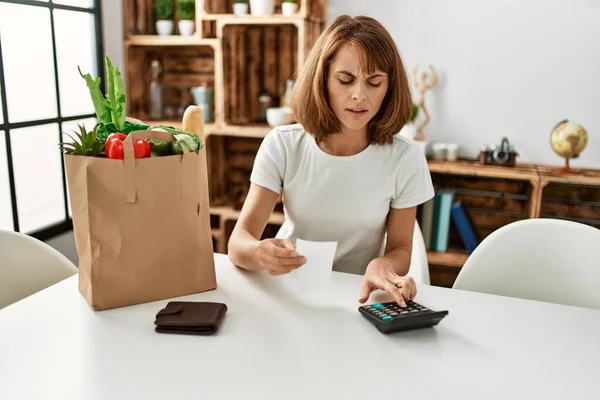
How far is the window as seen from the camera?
7.11 feet

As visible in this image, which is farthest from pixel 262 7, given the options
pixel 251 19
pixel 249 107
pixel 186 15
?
pixel 249 107

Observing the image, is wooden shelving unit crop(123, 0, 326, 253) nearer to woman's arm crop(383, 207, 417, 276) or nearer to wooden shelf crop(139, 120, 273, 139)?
wooden shelf crop(139, 120, 273, 139)

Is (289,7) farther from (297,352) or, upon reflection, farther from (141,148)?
(297,352)

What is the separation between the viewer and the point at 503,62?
2486mm

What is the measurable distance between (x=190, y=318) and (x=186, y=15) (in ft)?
6.90

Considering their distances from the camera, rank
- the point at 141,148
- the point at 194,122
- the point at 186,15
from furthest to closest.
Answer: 1. the point at 186,15
2. the point at 194,122
3. the point at 141,148

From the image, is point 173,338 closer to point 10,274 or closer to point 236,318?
point 236,318

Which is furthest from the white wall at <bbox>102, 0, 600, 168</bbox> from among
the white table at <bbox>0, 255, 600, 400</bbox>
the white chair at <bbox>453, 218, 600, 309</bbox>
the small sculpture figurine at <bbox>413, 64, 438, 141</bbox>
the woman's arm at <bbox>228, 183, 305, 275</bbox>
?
the white table at <bbox>0, 255, 600, 400</bbox>

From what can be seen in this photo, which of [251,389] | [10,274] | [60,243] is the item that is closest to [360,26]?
[251,389]

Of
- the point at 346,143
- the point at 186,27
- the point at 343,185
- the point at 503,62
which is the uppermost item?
the point at 186,27

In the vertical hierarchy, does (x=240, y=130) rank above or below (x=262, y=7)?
below

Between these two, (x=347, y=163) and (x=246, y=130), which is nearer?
(x=347, y=163)

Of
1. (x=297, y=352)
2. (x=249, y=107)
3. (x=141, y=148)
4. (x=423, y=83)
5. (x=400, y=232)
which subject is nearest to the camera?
(x=297, y=352)

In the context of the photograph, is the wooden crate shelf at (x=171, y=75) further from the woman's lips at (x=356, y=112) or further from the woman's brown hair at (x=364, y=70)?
the woman's lips at (x=356, y=112)
